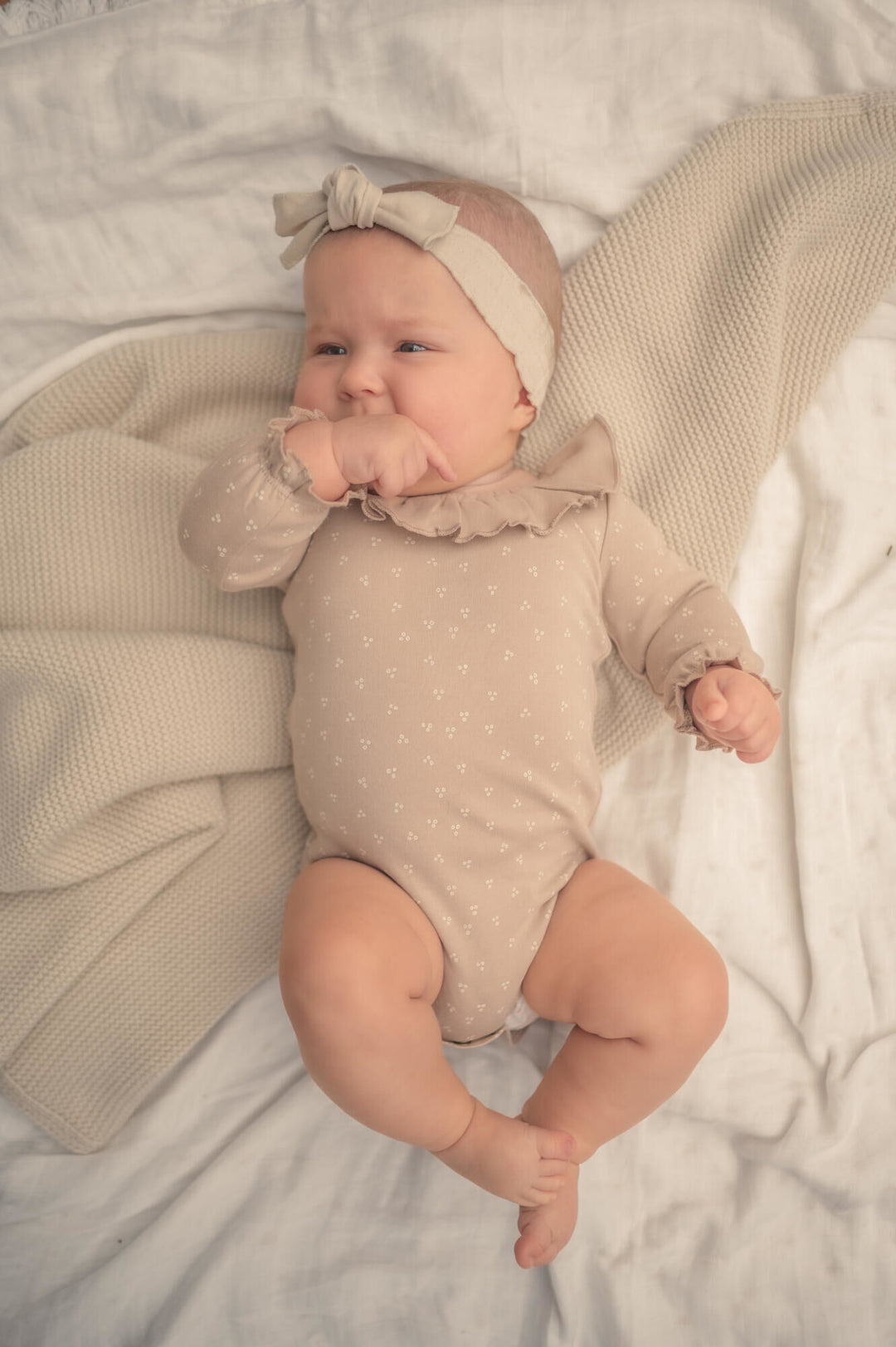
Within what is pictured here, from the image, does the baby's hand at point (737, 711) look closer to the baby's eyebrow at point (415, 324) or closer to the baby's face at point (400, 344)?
the baby's face at point (400, 344)

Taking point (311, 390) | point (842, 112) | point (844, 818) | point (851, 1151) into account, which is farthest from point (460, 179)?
point (851, 1151)

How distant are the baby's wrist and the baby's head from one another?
0.07 m

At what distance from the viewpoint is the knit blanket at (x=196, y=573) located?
1.26 m

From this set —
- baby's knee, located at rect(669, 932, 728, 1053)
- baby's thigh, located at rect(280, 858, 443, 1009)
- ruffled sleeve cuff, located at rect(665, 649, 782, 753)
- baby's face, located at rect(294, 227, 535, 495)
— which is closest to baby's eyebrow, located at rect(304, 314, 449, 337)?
baby's face, located at rect(294, 227, 535, 495)

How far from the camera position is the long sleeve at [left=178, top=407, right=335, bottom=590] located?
1114 millimetres

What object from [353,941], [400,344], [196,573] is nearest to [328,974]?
[353,941]

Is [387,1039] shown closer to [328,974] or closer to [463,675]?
[328,974]

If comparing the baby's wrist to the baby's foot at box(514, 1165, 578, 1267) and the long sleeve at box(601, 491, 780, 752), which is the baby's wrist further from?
the baby's foot at box(514, 1165, 578, 1267)

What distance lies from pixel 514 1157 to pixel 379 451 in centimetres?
76

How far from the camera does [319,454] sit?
3.66 feet

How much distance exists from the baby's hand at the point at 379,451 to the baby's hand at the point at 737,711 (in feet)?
1.34

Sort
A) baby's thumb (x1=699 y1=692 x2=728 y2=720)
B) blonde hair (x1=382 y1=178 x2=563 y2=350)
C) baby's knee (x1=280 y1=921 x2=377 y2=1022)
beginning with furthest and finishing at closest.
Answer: blonde hair (x1=382 y1=178 x2=563 y2=350) < baby's thumb (x1=699 y1=692 x2=728 y2=720) < baby's knee (x1=280 y1=921 x2=377 y2=1022)

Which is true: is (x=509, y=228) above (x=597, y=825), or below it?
above

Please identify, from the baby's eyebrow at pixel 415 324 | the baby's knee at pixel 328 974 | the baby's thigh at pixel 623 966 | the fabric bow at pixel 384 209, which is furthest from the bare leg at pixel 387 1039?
the fabric bow at pixel 384 209
